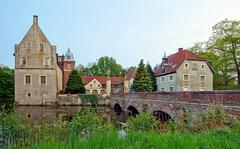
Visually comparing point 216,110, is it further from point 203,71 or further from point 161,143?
point 203,71

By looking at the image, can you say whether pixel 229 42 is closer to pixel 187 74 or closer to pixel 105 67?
pixel 187 74

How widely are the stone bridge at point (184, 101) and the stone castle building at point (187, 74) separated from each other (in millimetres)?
15518

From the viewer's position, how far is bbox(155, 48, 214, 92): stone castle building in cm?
Answer: 4078

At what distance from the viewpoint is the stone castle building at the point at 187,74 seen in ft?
134

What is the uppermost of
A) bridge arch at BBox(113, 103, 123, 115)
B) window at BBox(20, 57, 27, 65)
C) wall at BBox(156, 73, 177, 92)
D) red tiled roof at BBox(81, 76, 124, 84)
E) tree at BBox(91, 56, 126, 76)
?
tree at BBox(91, 56, 126, 76)

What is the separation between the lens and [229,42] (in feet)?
127

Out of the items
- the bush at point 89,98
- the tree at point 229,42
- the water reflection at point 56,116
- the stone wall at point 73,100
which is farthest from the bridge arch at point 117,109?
the tree at point 229,42

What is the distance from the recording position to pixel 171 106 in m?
16.9

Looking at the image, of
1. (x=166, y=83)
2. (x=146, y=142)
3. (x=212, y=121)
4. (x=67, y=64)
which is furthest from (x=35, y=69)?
(x=146, y=142)

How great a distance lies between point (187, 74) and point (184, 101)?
26.7 m

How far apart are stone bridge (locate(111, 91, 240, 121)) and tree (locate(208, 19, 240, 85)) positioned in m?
19.1

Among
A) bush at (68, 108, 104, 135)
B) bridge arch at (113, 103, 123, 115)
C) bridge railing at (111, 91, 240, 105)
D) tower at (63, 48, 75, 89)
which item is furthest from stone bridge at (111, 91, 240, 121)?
tower at (63, 48, 75, 89)

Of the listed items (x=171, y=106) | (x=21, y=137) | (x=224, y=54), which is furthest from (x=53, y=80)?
(x=21, y=137)

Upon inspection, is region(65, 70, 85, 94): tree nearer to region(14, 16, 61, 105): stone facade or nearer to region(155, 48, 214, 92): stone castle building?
region(14, 16, 61, 105): stone facade
